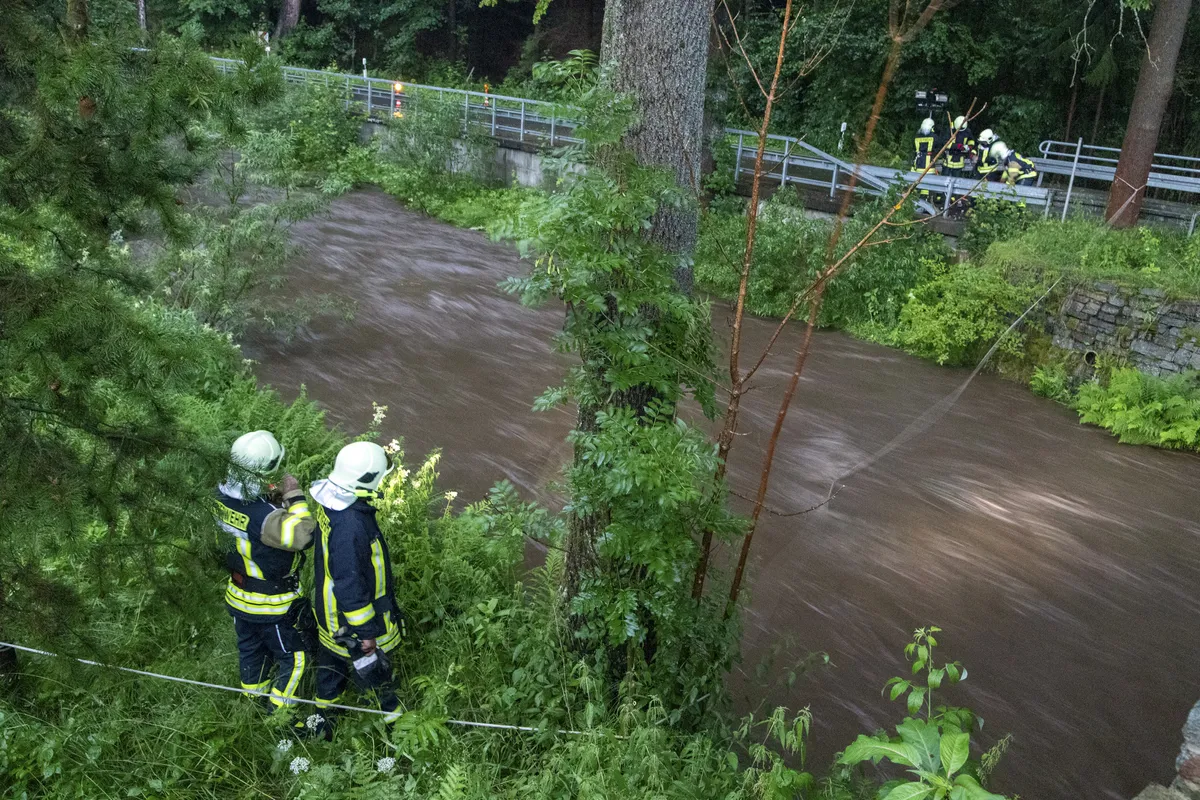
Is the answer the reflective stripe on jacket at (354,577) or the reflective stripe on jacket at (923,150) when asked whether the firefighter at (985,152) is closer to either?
Result: the reflective stripe on jacket at (923,150)

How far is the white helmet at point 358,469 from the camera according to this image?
13.8 feet

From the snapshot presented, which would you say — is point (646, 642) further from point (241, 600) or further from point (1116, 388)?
point (1116, 388)

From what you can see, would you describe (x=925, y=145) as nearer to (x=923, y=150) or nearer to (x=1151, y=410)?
(x=923, y=150)

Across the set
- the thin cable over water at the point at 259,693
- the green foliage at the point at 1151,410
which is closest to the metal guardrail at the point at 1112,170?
the green foliage at the point at 1151,410

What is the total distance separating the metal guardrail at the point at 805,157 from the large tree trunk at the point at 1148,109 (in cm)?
41

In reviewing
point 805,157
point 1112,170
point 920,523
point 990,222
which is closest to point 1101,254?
point 990,222

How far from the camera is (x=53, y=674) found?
172 inches

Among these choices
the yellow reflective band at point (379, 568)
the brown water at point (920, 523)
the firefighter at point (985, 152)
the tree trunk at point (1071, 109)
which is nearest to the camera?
the yellow reflective band at point (379, 568)

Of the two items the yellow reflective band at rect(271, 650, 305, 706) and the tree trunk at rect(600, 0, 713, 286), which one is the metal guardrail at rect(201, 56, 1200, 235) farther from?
the yellow reflective band at rect(271, 650, 305, 706)

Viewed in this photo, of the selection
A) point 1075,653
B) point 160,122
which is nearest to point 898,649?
point 1075,653

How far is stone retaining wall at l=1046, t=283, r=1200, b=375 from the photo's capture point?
34.4 feet

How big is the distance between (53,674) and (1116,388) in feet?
34.1

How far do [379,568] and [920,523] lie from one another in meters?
5.63

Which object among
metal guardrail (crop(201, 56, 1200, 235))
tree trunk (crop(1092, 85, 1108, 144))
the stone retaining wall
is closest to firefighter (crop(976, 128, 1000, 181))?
metal guardrail (crop(201, 56, 1200, 235))
